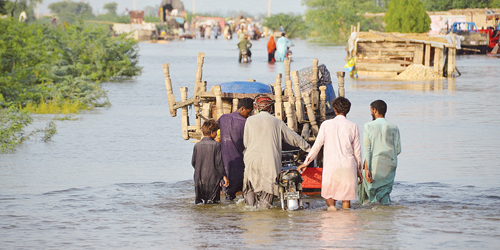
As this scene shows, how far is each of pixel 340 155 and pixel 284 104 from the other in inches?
45.0

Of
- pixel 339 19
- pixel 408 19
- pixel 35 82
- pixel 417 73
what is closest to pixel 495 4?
pixel 339 19

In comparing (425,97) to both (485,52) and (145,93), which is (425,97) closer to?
(145,93)

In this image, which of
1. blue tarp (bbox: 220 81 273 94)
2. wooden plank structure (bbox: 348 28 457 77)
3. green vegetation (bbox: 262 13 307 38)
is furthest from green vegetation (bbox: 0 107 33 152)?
green vegetation (bbox: 262 13 307 38)

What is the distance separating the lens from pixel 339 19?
2475 inches

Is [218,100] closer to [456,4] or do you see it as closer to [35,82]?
[35,82]

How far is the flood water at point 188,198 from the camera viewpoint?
22.9ft

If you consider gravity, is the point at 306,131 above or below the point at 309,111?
below

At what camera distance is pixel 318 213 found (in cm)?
787

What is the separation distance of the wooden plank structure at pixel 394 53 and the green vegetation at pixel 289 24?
49.1 metres

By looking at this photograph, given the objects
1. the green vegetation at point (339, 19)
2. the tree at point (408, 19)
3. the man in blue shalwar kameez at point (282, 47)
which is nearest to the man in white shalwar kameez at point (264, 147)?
the man in blue shalwar kameez at point (282, 47)

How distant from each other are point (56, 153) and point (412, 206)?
19.8 ft

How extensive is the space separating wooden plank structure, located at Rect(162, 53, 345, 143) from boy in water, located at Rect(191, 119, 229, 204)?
70 centimetres

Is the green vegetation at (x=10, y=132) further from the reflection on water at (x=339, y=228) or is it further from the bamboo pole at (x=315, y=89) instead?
the reflection on water at (x=339, y=228)

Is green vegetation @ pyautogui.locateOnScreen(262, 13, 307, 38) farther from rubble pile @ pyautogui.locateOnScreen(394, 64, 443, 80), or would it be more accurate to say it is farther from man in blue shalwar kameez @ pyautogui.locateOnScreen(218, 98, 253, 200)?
man in blue shalwar kameez @ pyautogui.locateOnScreen(218, 98, 253, 200)
